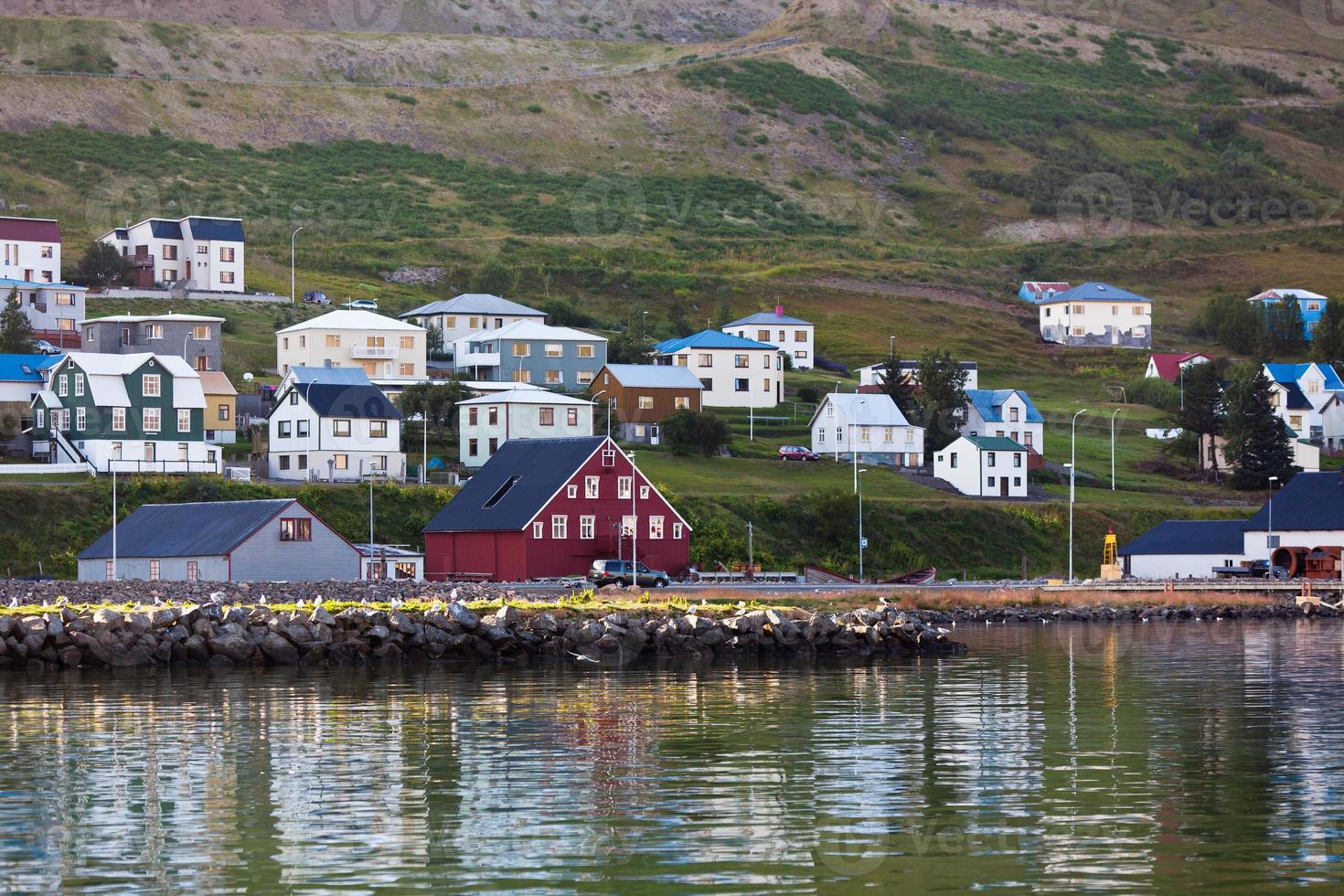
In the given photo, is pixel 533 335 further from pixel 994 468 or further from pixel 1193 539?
pixel 1193 539

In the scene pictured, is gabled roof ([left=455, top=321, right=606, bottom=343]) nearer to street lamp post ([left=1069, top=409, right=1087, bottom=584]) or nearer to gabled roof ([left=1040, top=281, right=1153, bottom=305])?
street lamp post ([left=1069, top=409, right=1087, bottom=584])

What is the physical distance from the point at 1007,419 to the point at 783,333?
2749cm

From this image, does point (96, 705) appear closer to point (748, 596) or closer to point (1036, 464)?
point (748, 596)

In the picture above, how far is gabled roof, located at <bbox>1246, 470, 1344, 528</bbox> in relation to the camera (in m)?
78.8

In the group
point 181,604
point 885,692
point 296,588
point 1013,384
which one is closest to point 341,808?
point 885,692

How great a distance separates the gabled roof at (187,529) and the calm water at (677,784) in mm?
24136

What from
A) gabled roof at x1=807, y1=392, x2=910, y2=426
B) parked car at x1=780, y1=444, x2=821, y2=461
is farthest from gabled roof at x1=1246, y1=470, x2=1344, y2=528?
gabled roof at x1=807, y1=392, x2=910, y2=426

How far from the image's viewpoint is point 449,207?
187 meters

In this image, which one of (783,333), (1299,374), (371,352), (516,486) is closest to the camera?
(516,486)

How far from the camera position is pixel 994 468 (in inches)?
3868

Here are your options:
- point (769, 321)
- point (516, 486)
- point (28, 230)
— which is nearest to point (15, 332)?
point (28, 230)

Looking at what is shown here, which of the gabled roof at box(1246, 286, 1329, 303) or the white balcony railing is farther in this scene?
the gabled roof at box(1246, 286, 1329, 303)

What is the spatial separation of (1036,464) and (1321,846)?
3532 inches

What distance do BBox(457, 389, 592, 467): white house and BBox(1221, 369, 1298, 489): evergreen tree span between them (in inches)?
1488
